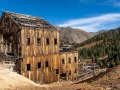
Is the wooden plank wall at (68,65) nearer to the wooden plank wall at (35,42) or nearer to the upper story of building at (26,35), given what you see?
the wooden plank wall at (35,42)

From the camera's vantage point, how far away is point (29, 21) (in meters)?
40.6

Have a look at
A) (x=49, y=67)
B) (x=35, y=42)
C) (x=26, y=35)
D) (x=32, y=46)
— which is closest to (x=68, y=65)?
(x=49, y=67)

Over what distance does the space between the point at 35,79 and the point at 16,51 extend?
5.54m

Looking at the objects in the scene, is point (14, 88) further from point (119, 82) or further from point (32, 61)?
point (32, 61)

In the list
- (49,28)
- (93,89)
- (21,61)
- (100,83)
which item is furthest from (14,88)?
(49,28)

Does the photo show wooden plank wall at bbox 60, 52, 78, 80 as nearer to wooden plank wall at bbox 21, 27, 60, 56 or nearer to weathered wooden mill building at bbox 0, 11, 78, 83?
weathered wooden mill building at bbox 0, 11, 78, 83

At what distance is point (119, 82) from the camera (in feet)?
87.2

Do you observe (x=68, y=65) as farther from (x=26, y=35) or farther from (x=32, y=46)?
(x=26, y=35)

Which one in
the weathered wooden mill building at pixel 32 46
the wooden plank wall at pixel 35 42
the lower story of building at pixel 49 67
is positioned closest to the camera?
the weathered wooden mill building at pixel 32 46

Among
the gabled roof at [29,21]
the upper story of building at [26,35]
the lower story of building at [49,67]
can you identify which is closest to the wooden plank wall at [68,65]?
the lower story of building at [49,67]

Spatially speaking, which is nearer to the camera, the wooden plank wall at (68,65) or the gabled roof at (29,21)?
the gabled roof at (29,21)

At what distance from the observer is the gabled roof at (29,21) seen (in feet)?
127

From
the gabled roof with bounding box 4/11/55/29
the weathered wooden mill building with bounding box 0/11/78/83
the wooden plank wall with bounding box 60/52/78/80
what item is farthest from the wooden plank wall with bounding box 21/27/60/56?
the wooden plank wall with bounding box 60/52/78/80

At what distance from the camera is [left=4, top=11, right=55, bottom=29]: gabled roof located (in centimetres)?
3860
